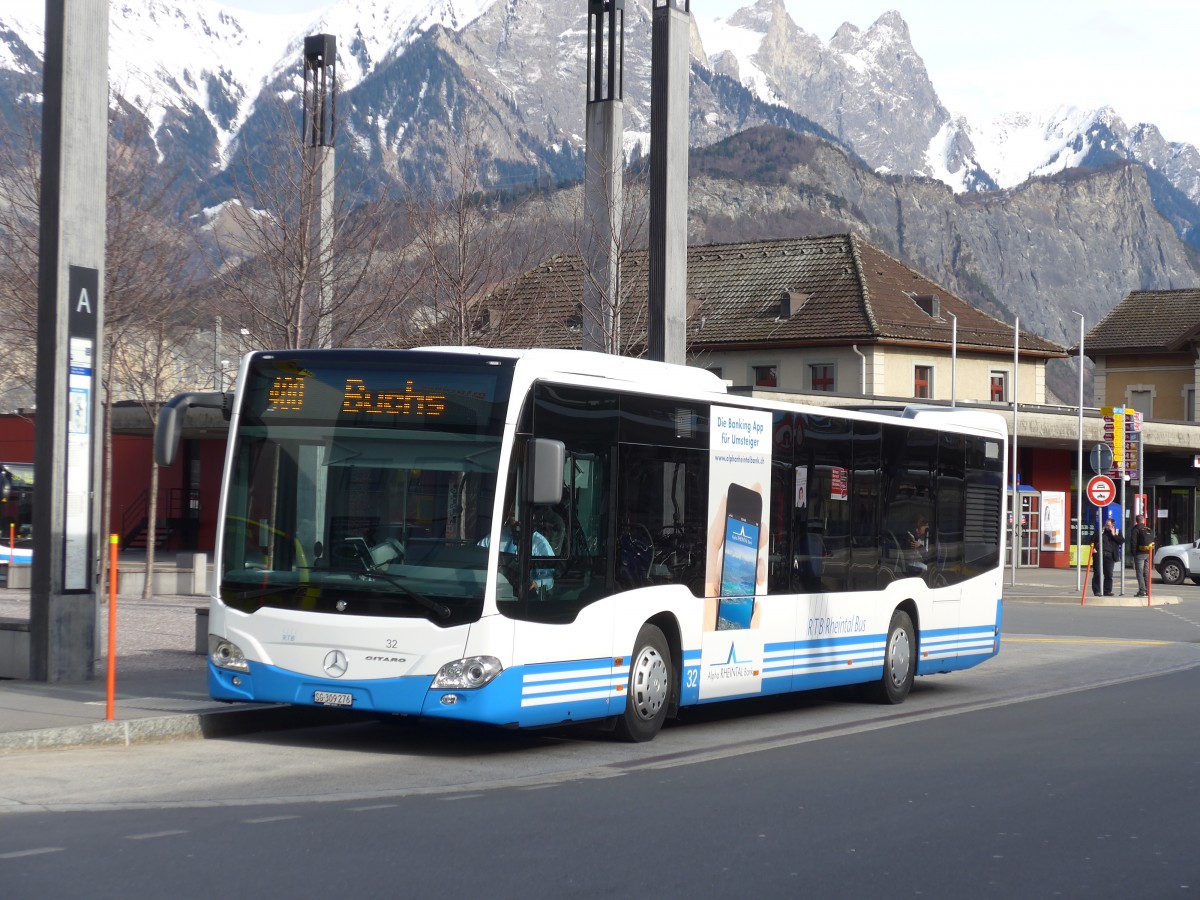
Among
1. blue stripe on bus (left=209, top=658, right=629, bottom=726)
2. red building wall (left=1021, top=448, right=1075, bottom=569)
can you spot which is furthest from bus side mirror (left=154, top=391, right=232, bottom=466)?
red building wall (left=1021, top=448, right=1075, bottom=569)

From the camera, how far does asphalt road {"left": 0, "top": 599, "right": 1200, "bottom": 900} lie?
285 inches

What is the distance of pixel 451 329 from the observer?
27281mm

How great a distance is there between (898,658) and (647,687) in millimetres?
4515

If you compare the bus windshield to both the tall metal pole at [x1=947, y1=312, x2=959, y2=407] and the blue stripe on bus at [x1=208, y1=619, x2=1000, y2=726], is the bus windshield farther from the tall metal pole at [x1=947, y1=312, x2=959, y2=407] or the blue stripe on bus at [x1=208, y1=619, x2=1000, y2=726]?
the tall metal pole at [x1=947, y1=312, x2=959, y2=407]

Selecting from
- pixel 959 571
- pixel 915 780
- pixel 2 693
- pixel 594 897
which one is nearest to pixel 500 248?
pixel 959 571

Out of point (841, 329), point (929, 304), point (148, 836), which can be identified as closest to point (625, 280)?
point (148, 836)

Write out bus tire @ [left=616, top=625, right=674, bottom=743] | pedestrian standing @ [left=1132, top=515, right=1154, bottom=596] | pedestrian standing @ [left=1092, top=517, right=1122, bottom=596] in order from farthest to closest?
1. pedestrian standing @ [left=1132, top=515, right=1154, bottom=596]
2. pedestrian standing @ [left=1092, top=517, right=1122, bottom=596]
3. bus tire @ [left=616, top=625, right=674, bottom=743]

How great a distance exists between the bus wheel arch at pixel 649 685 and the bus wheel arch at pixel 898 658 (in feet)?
12.4

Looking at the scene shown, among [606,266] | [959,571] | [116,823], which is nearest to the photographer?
[116,823]

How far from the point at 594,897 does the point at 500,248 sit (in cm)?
2203

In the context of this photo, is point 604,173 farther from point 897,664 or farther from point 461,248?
point 897,664

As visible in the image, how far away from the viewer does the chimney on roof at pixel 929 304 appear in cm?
6581

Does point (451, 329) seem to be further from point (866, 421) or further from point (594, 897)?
point (594, 897)

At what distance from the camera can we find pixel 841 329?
62.8 meters
